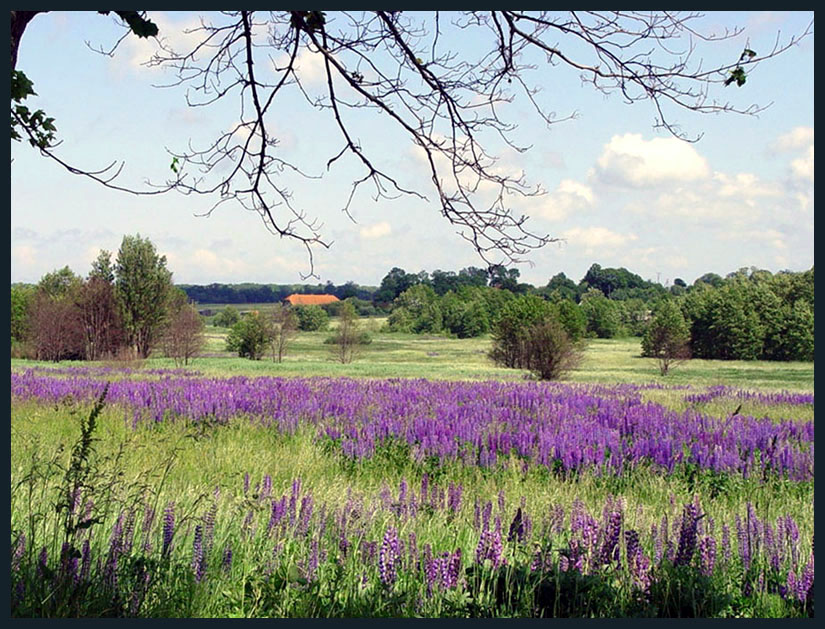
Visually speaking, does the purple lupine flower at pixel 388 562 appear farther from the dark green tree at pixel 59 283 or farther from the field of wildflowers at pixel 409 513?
the dark green tree at pixel 59 283

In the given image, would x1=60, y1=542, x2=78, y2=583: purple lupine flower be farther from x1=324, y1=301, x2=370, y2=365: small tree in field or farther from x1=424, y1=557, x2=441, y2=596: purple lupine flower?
x1=324, y1=301, x2=370, y2=365: small tree in field

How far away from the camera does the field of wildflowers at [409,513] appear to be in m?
3.77

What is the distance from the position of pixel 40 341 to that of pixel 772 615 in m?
61.7

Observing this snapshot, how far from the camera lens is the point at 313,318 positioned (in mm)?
84250

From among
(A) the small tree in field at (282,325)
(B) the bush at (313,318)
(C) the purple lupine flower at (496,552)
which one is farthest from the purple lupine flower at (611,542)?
(B) the bush at (313,318)

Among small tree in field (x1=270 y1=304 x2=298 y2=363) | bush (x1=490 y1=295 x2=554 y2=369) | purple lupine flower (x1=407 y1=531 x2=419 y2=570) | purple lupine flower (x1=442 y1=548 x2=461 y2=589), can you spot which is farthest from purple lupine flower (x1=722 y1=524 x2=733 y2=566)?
small tree in field (x1=270 y1=304 x2=298 y2=363)

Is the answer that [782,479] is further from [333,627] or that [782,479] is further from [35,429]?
[35,429]

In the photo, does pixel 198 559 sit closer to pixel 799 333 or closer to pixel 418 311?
pixel 418 311

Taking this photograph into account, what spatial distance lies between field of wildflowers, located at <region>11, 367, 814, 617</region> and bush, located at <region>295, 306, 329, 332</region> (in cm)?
6890

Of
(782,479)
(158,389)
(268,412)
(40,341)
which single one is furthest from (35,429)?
(40,341)

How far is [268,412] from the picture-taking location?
40.7 feet

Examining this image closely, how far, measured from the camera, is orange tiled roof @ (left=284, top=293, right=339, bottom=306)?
247 ft

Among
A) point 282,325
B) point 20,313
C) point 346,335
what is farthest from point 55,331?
point 346,335

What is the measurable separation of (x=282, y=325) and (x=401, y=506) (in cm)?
6057
